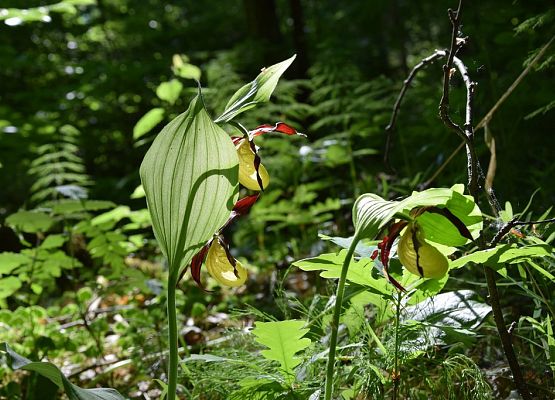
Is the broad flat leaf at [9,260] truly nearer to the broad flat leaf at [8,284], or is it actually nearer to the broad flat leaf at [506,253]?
the broad flat leaf at [8,284]

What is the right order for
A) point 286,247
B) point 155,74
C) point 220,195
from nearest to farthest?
point 220,195 → point 286,247 → point 155,74

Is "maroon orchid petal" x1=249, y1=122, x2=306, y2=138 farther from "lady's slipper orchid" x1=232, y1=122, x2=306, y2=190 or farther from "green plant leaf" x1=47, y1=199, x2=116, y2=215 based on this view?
"green plant leaf" x1=47, y1=199, x2=116, y2=215

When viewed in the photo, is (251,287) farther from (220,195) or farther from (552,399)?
(220,195)

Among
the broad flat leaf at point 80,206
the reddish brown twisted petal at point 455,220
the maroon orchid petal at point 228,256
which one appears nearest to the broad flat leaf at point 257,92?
the maroon orchid petal at point 228,256

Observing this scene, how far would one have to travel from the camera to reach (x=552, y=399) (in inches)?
42.8

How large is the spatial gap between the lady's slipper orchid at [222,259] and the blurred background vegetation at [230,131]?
259 millimetres

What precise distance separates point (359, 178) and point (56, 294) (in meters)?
1.64

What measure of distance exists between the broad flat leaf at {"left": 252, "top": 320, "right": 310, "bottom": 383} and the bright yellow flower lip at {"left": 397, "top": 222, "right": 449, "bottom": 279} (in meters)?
0.20

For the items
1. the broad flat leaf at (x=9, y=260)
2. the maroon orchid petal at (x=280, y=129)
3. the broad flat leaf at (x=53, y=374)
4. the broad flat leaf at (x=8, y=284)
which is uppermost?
the maroon orchid petal at (x=280, y=129)

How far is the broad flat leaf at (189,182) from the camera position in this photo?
2.68ft

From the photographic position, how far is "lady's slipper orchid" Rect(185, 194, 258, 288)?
2.89ft

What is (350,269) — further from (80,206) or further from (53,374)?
(80,206)

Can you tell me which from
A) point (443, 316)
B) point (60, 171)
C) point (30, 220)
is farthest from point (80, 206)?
point (443, 316)

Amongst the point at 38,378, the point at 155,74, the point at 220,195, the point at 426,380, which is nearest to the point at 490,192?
the point at 426,380
